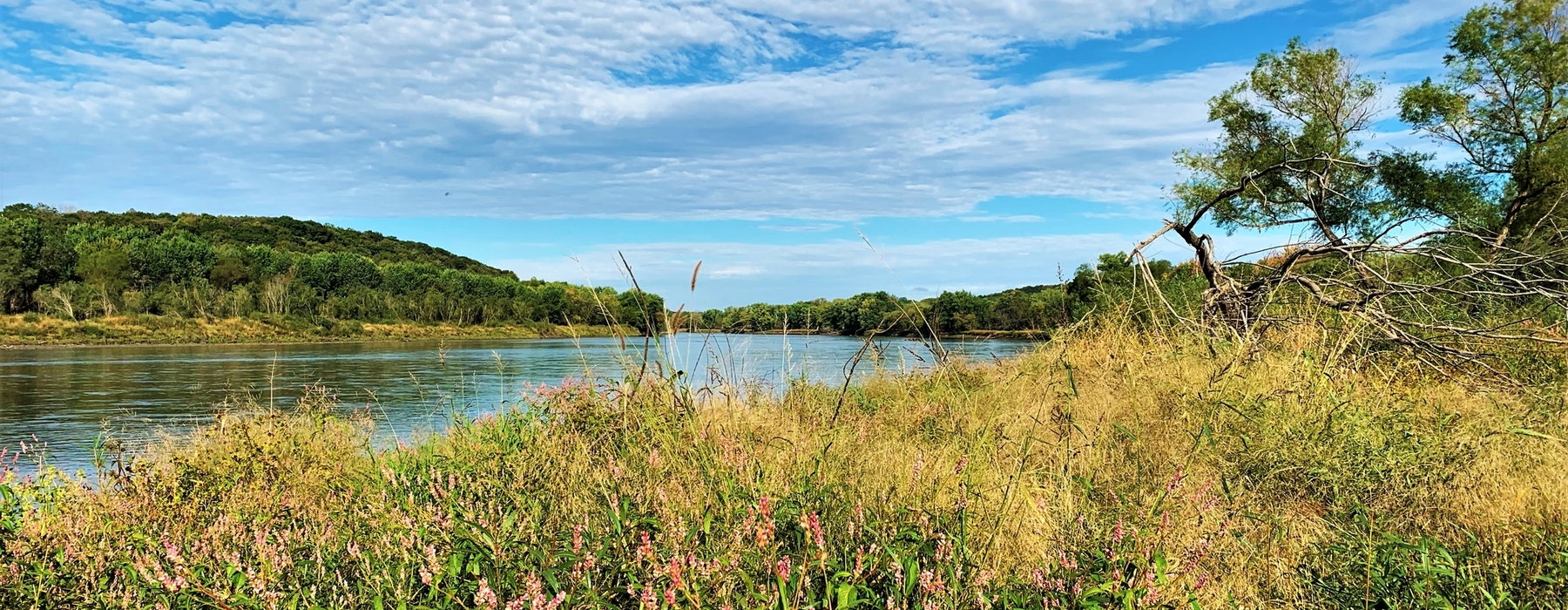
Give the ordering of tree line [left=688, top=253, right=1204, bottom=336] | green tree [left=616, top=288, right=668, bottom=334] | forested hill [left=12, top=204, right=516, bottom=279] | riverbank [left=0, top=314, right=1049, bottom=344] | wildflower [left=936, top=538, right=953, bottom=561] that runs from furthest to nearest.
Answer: forested hill [left=12, top=204, right=516, bottom=279] < riverbank [left=0, top=314, right=1049, bottom=344] < tree line [left=688, top=253, right=1204, bottom=336] < green tree [left=616, top=288, right=668, bottom=334] < wildflower [left=936, top=538, right=953, bottom=561]

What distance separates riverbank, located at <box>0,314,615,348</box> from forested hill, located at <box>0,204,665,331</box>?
5.08 ft

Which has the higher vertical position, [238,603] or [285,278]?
[285,278]

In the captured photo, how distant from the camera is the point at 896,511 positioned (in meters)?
2.53

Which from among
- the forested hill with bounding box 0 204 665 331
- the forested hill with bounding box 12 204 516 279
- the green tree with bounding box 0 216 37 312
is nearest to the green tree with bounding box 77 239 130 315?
the forested hill with bounding box 0 204 665 331

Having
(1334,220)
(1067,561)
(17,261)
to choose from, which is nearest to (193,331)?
(17,261)

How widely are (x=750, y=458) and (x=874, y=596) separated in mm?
1026

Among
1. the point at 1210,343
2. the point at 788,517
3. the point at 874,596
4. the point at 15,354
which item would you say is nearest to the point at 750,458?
the point at 788,517

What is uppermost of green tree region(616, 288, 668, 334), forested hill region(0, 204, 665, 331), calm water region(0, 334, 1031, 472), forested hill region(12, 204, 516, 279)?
forested hill region(12, 204, 516, 279)

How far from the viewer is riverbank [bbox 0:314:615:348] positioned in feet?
176

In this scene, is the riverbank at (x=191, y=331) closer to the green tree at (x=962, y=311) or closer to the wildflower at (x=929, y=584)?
the green tree at (x=962, y=311)

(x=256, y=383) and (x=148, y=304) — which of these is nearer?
(x=256, y=383)

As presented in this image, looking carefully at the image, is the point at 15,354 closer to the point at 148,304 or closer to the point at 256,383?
the point at 148,304

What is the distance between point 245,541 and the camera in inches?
103

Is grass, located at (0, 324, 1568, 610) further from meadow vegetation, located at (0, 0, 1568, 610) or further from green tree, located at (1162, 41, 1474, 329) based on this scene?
green tree, located at (1162, 41, 1474, 329)
